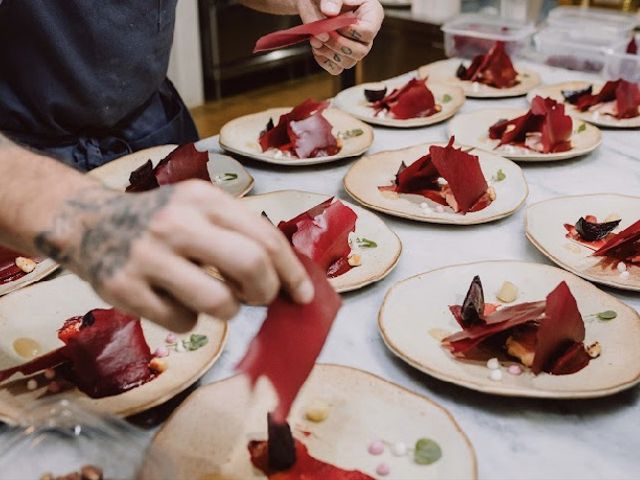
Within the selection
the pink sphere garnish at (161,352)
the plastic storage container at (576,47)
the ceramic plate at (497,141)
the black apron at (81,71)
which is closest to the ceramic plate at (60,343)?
the pink sphere garnish at (161,352)

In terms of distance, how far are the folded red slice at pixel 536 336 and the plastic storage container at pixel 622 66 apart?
1.54 metres

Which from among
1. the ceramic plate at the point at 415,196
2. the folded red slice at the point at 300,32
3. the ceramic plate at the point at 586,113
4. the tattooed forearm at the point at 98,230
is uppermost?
the tattooed forearm at the point at 98,230

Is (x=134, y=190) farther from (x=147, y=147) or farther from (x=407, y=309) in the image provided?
(x=407, y=309)

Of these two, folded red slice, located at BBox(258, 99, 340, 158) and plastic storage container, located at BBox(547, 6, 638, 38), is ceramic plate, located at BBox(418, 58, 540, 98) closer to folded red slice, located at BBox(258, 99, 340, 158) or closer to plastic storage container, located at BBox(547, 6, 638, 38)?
plastic storage container, located at BBox(547, 6, 638, 38)

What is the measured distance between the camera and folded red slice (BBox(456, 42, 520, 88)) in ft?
7.16

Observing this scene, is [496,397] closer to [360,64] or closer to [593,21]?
[593,21]

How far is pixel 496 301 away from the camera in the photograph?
46.0 inches

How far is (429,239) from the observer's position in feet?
4.55

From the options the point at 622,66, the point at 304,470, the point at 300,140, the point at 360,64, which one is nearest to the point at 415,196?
the point at 300,140

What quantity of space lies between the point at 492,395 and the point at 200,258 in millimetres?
513

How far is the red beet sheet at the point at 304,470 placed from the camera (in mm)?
826

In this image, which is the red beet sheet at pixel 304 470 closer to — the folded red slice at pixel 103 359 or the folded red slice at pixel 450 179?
the folded red slice at pixel 103 359

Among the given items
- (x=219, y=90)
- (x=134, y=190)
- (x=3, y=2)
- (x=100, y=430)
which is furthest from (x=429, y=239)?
(x=219, y=90)

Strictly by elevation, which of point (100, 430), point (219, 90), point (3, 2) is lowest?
point (219, 90)
